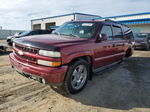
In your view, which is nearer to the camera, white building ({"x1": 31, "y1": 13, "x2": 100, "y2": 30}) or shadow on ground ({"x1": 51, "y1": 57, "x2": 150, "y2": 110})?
shadow on ground ({"x1": 51, "y1": 57, "x2": 150, "y2": 110})

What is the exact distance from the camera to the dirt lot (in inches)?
115

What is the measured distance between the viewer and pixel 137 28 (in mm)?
20125

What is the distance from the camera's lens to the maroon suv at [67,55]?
285cm

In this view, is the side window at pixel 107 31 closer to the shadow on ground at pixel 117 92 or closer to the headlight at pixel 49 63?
the shadow on ground at pixel 117 92

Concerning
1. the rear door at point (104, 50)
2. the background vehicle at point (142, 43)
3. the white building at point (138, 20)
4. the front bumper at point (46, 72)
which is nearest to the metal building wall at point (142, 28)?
the white building at point (138, 20)

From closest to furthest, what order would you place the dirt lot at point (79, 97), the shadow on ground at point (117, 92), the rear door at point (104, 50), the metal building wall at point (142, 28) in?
the dirt lot at point (79, 97) < the shadow on ground at point (117, 92) < the rear door at point (104, 50) < the metal building wall at point (142, 28)

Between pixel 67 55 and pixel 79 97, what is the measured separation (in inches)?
44.4

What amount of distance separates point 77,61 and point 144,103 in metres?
1.82

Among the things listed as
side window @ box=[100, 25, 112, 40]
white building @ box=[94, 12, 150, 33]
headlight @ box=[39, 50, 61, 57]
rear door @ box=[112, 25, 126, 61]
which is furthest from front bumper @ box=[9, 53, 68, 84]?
white building @ box=[94, 12, 150, 33]

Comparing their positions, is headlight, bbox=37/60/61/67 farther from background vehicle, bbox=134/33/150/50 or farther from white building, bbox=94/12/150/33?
white building, bbox=94/12/150/33

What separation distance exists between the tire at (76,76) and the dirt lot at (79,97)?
19cm

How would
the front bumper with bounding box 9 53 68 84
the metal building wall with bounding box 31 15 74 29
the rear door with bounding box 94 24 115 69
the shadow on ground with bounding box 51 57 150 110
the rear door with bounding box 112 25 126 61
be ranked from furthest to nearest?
the metal building wall with bounding box 31 15 74 29, the rear door with bounding box 112 25 126 61, the rear door with bounding box 94 24 115 69, the shadow on ground with bounding box 51 57 150 110, the front bumper with bounding box 9 53 68 84

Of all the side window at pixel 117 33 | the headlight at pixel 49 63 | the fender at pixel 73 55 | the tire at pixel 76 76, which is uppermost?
the side window at pixel 117 33

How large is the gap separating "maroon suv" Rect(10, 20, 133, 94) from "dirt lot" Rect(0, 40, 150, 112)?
375 mm
